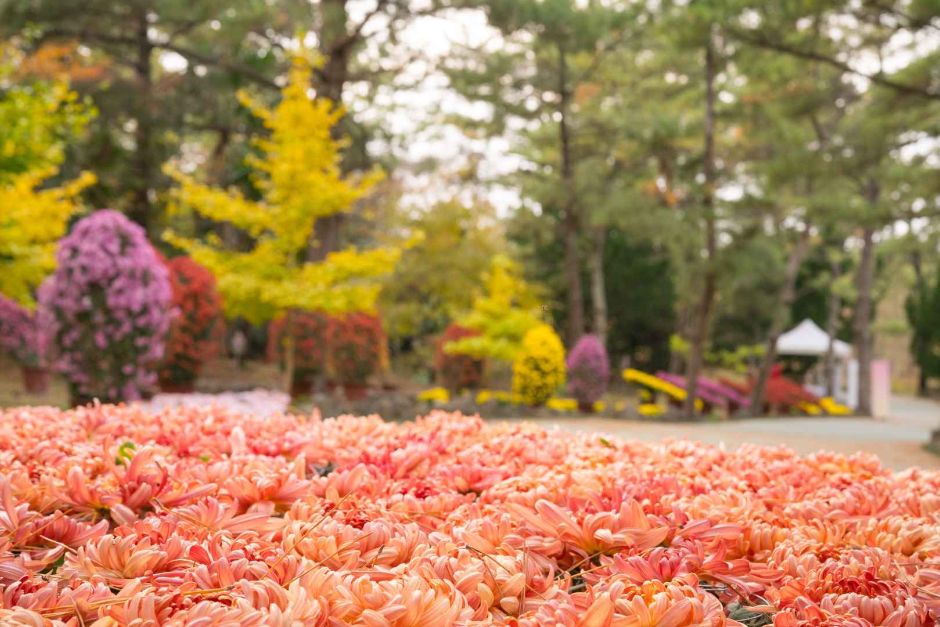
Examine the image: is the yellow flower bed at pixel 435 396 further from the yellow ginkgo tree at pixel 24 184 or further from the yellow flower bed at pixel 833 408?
the yellow flower bed at pixel 833 408

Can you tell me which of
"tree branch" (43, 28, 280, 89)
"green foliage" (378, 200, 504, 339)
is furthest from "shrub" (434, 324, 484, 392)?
"tree branch" (43, 28, 280, 89)

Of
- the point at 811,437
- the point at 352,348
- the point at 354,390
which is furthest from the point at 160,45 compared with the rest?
the point at 811,437

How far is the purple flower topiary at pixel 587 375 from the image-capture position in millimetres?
15250

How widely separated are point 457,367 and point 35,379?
24.8 ft

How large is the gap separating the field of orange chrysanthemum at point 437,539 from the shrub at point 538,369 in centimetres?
1162

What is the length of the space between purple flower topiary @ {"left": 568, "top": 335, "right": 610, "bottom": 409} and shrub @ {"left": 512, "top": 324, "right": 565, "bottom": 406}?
36 cm

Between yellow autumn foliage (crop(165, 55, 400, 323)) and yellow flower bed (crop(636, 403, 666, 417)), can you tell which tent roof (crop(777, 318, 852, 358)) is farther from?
yellow autumn foliage (crop(165, 55, 400, 323))

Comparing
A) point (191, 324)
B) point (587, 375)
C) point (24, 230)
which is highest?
point (24, 230)

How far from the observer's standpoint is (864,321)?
1988 cm

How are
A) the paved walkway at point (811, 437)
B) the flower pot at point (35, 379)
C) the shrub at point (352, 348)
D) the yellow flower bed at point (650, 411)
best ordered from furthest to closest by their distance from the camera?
the yellow flower bed at point (650, 411)
the shrub at point (352, 348)
the flower pot at point (35, 379)
the paved walkway at point (811, 437)

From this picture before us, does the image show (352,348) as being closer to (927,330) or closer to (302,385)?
(302,385)

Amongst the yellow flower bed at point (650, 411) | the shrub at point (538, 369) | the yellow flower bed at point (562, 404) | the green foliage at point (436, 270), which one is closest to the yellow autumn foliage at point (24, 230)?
the shrub at point (538, 369)

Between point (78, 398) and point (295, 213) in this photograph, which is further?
point (295, 213)

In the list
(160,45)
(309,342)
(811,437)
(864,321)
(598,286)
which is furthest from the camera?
(598,286)
